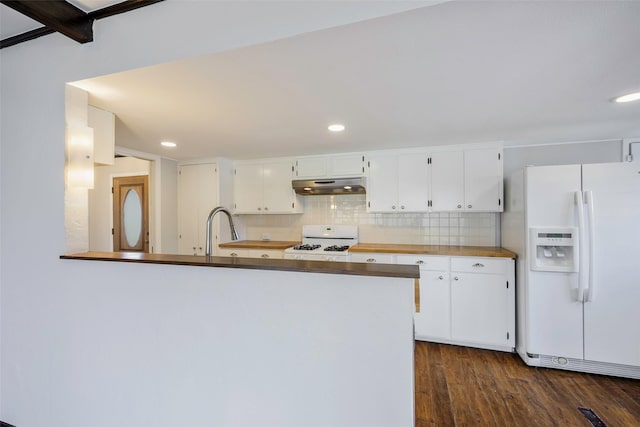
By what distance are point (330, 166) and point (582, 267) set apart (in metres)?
2.62

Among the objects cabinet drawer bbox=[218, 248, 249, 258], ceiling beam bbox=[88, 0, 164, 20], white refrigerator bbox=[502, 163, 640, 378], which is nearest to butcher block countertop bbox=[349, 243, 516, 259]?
white refrigerator bbox=[502, 163, 640, 378]

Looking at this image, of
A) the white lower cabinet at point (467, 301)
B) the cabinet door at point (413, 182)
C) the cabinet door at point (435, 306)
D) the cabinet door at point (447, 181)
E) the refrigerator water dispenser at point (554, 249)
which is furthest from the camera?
the cabinet door at point (413, 182)

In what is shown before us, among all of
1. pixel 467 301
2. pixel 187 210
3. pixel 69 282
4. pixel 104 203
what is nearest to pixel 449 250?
pixel 467 301

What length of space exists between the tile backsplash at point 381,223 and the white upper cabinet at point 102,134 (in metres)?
2.39

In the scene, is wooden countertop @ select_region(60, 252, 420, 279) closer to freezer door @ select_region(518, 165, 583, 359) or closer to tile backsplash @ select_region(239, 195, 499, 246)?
freezer door @ select_region(518, 165, 583, 359)

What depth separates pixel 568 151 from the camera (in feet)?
10.1

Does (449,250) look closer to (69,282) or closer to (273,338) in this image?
(273,338)

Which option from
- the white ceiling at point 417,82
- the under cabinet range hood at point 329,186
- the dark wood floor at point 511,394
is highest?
the white ceiling at point 417,82

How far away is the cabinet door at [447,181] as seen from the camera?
3.18 m

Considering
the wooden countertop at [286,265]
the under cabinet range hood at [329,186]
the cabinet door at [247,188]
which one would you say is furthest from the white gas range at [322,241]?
the wooden countertop at [286,265]

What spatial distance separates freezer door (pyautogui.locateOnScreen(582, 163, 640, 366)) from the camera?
228 cm

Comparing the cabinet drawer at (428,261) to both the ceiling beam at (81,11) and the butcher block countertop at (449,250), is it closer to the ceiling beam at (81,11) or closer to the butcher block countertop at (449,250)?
the butcher block countertop at (449,250)

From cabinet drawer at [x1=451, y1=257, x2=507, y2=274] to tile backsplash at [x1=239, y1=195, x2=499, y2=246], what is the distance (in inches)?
22.2

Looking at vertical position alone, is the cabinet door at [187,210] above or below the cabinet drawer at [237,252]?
above
